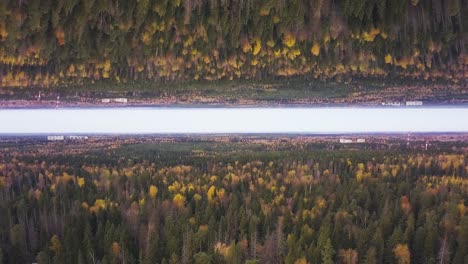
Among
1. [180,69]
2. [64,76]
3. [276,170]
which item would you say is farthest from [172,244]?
[64,76]

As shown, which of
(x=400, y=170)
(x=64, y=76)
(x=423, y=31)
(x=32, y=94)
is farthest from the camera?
(x=32, y=94)

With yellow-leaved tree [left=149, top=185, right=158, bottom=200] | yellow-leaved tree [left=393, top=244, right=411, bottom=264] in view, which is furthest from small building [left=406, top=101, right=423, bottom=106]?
yellow-leaved tree [left=149, top=185, right=158, bottom=200]

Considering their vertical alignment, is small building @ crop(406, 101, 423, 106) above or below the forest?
above

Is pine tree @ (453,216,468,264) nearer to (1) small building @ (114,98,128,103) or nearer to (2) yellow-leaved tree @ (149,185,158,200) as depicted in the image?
(2) yellow-leaved tree @ (149,185,158,200)

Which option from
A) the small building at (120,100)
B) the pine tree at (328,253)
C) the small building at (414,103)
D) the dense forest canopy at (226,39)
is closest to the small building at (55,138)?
the dense forest canopy at (226,39)

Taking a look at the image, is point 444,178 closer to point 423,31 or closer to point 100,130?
point 423,31
